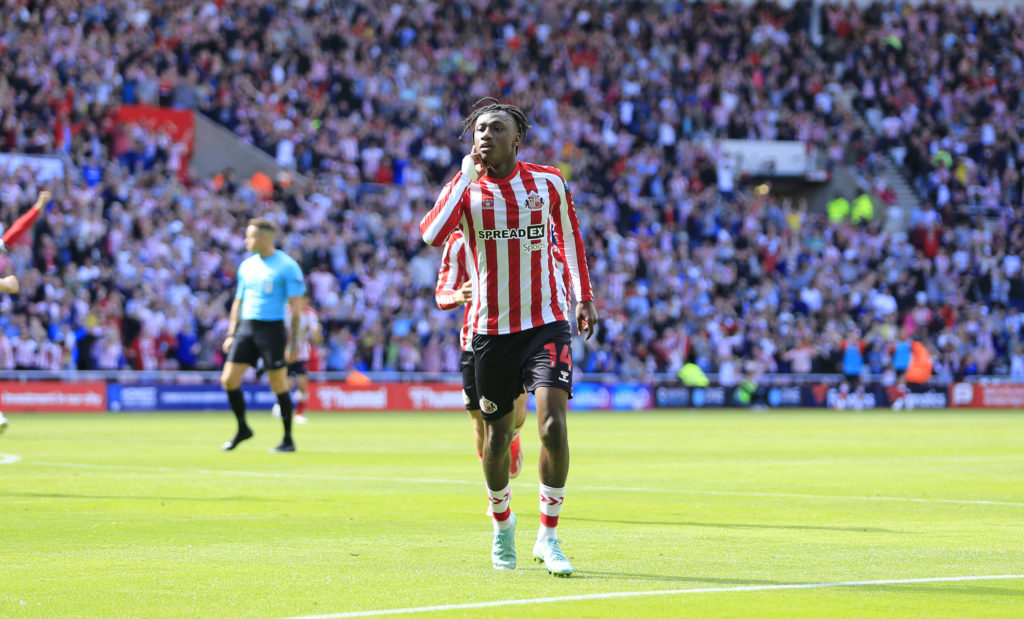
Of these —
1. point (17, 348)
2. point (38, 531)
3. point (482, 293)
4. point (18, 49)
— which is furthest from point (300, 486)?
point (18, 49)

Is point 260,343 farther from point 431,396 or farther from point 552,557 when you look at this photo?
point 431,396

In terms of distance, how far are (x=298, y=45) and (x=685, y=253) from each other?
11.6 meters

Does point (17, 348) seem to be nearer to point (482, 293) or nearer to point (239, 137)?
point (239, 137)

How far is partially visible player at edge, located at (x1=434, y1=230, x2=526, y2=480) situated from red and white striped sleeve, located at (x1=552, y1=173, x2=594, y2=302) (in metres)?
0.53

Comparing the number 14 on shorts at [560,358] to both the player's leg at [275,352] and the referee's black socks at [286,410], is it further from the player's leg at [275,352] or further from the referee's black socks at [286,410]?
the referee's black socks at [286,410]

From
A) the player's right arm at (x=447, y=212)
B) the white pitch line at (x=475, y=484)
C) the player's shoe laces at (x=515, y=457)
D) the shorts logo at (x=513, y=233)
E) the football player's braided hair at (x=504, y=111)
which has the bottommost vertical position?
the white pitch line at (x=475, y=484)

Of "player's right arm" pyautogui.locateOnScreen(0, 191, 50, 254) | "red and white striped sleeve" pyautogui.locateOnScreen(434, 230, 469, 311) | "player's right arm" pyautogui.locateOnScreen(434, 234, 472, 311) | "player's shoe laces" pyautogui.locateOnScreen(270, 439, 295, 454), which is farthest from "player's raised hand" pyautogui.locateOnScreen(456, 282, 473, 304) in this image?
"player's shoe laces" pyautogui.locateOnScreen(270, 439, 295, 454)

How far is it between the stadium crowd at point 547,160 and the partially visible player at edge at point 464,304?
805 inches

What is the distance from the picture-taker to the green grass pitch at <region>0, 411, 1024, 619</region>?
6488 mm

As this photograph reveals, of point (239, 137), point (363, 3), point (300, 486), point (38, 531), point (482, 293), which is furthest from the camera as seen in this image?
point (363, 3)

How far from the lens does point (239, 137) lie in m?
36.3

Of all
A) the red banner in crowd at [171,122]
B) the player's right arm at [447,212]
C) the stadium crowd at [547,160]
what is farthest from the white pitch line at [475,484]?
the red banner in crowd at [171,122]

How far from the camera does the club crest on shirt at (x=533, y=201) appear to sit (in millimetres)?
7953

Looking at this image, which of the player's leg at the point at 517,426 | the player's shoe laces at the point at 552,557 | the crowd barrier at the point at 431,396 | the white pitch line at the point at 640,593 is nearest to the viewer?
the white pitch line at the point at 640,593
